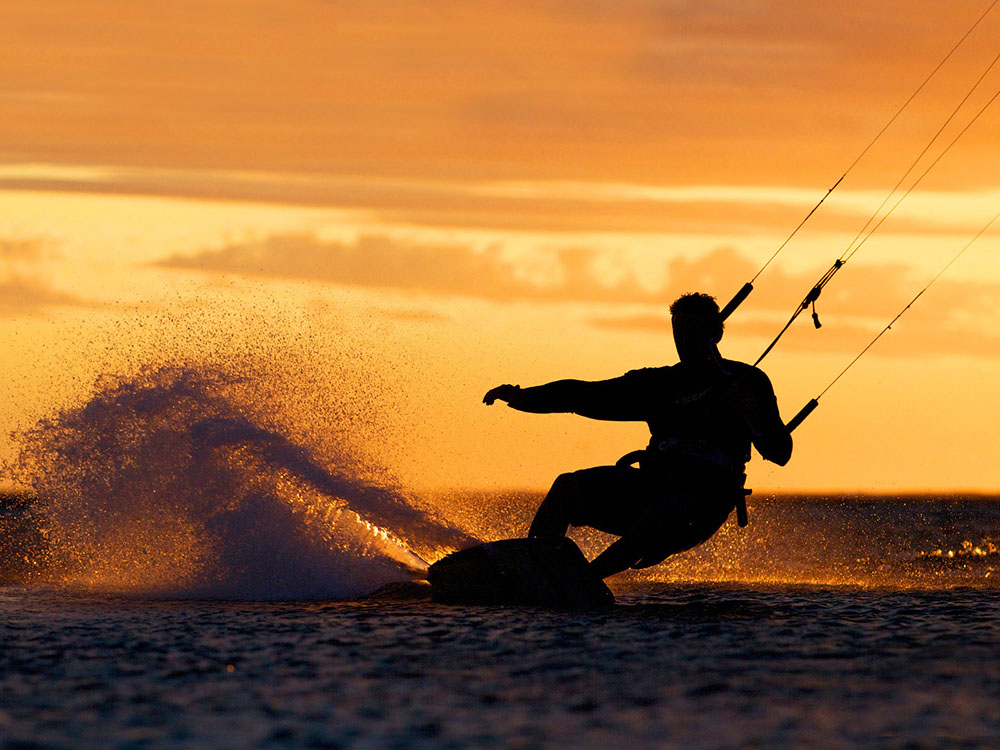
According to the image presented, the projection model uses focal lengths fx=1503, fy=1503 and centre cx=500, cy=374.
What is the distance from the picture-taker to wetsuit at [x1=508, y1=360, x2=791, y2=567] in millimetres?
11711

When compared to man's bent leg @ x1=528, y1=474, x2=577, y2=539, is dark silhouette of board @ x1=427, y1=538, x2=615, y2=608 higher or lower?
lower

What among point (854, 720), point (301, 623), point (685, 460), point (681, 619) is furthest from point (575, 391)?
point (854, 720)

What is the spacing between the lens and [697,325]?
12.0 m

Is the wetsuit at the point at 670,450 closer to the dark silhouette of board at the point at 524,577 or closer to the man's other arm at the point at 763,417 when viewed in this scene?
the man's other arm at the point at 763,417

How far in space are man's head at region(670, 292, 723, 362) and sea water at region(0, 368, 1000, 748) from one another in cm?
204

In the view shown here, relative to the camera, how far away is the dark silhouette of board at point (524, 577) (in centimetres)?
1163

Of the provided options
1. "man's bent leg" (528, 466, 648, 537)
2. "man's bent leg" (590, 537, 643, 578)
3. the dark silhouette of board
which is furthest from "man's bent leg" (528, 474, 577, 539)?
"man's bent leg" (590, 537, 643, 578)

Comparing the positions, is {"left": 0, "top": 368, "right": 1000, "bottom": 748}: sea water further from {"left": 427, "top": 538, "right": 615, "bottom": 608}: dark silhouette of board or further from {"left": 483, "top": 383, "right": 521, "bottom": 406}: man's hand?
{"left": 483, "top": 383, "right": 521, "bottom": 406}: man's hand

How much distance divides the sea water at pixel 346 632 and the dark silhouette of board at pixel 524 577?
392 mm

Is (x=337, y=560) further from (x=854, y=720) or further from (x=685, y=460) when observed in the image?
(x=854, y=720)

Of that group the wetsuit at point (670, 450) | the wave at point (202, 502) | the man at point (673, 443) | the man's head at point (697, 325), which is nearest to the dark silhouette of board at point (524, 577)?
the man at point (673, 443)

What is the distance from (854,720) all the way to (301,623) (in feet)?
15.2

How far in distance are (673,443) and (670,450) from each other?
0.06 m

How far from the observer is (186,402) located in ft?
50.8
